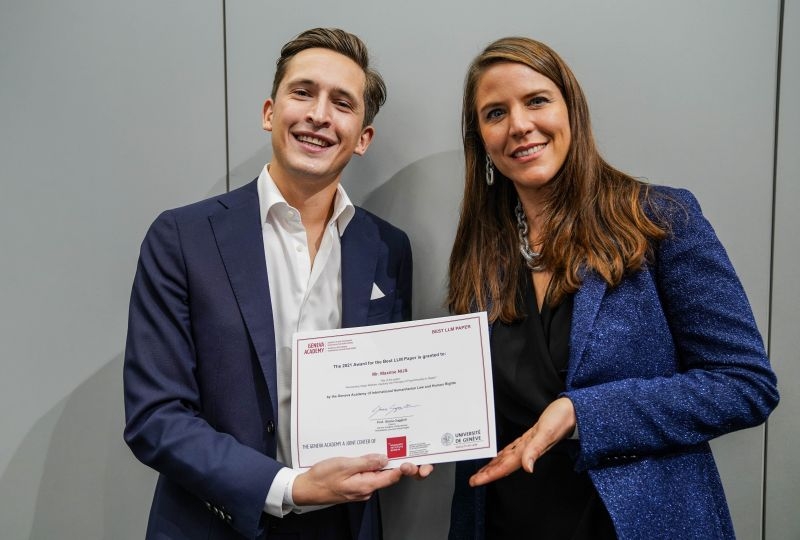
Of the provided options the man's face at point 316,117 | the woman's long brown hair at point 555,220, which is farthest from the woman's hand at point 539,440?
the man's face at point 316,117

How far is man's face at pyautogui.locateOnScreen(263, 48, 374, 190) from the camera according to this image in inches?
57.6

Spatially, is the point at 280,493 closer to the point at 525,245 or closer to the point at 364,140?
the point at 525,245

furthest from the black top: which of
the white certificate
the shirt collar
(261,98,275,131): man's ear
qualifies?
(261,98,275,131): man's ear

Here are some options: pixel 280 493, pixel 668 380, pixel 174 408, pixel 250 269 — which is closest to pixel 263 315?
pixel 250 269

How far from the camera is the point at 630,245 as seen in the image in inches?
50.5

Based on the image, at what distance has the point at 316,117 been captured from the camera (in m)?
1.46

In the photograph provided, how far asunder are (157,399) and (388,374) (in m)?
0.48

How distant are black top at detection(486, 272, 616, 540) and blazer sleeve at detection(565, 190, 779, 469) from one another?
0.34ft

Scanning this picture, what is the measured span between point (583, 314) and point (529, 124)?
1.38 feet

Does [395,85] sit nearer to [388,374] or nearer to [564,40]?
[564,40]

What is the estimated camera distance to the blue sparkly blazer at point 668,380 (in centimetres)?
120

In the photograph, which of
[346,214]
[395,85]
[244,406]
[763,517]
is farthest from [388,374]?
[763,517]
